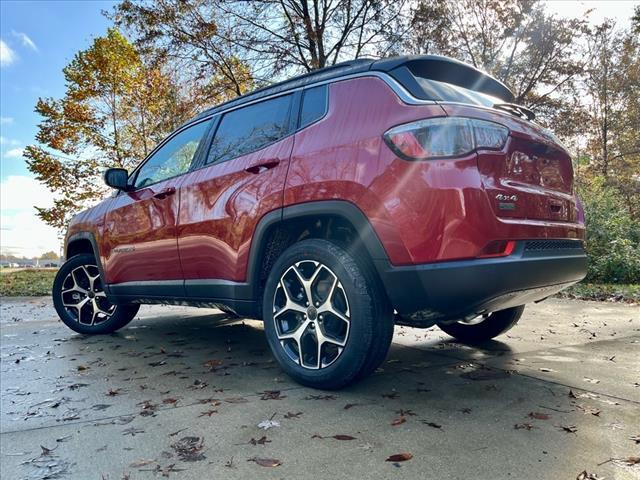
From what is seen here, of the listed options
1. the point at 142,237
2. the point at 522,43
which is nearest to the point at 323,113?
the point at 142,237

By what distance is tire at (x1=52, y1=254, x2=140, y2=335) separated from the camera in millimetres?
4957

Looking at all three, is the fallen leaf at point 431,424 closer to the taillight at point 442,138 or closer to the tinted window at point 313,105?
the taillight at point 442,138

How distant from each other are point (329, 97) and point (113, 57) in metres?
17.6

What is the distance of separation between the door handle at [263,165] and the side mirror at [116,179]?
192 cm

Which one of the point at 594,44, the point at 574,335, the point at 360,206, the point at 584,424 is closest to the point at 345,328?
the point at 360,206

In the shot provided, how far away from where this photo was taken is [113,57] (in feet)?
57.9

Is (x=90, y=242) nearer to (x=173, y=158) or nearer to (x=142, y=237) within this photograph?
(x=142, y=237)

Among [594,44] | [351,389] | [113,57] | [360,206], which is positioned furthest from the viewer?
[594,44]

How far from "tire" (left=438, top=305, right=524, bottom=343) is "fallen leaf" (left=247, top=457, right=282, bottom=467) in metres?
2.11

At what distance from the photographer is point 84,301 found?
504cm

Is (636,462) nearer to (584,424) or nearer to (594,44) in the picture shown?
(584,424)

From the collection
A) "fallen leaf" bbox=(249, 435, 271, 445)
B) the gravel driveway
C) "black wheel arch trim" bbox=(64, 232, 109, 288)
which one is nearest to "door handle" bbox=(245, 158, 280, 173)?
the gravel driveway

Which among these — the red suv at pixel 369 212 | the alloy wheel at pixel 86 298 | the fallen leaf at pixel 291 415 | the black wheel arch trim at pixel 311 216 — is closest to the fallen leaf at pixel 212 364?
the red suv at pixel 369 212

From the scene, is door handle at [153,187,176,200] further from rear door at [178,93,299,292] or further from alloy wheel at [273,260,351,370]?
alloy wheel at [273,260,351,370]
